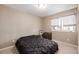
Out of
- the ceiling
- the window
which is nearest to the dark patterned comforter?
the window

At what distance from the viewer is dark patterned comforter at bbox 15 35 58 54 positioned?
46.4 inches

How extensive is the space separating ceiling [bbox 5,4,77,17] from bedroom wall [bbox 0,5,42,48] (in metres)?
0.07

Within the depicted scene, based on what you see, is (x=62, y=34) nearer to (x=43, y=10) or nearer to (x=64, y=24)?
(x=64, y=24)

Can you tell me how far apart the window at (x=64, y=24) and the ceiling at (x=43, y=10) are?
0.15m

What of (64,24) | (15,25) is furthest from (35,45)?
(64,24)

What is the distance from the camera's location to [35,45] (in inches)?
48.2

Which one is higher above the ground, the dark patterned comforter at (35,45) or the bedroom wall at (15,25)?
the bedroom wall at (15,25)

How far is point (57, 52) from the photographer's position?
3.97 ft

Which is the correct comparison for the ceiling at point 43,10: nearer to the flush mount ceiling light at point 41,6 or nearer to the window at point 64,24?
the flush mount ceiling light at point 41,6

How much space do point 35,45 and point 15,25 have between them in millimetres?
467

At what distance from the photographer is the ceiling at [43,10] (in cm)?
120

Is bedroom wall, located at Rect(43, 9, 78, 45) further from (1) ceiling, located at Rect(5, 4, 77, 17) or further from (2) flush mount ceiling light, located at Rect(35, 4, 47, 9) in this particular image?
(2) flush mount ceiling light, located at Rect(35, 4, 47, 9)

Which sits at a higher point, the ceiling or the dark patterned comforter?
the ceiling

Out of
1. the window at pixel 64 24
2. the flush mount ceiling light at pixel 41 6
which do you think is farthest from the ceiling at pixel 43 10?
the window at pixel 64 24
